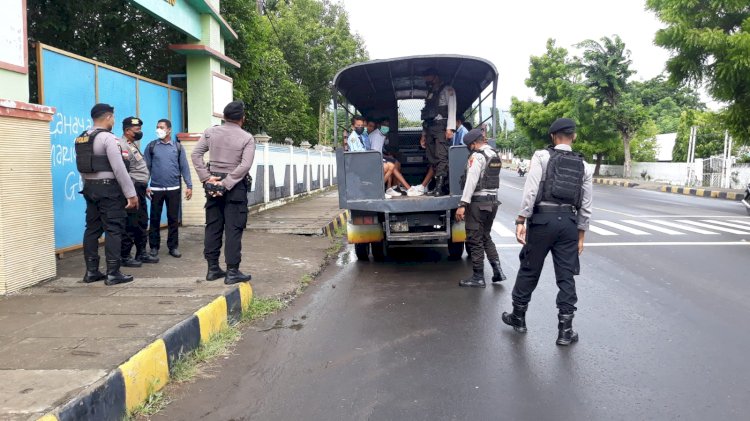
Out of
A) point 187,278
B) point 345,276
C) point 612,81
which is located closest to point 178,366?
point 187,278

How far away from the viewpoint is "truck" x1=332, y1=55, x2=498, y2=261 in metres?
6.98

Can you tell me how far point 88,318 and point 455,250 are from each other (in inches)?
192

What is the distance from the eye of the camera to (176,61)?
12.2 m

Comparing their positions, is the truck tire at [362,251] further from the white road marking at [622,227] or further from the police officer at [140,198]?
the white road marking at [622,227]

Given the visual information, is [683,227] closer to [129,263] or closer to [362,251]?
[362,251]

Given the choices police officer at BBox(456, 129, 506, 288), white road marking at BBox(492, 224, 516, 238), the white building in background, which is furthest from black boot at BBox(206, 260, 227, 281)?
the white building in background

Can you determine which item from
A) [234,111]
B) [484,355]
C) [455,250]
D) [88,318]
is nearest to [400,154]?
[455,250]

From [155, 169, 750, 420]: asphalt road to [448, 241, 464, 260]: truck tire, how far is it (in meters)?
0.64

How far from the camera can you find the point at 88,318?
420 cm

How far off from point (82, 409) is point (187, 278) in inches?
115

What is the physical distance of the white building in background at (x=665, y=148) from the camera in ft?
140

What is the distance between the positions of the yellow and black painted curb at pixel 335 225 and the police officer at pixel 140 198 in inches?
162

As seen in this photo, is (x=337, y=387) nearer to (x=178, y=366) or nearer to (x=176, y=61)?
(x=178, y=366)

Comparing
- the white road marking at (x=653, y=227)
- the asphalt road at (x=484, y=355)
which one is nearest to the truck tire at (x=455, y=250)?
the asphalt road at (x=484, y=355)
